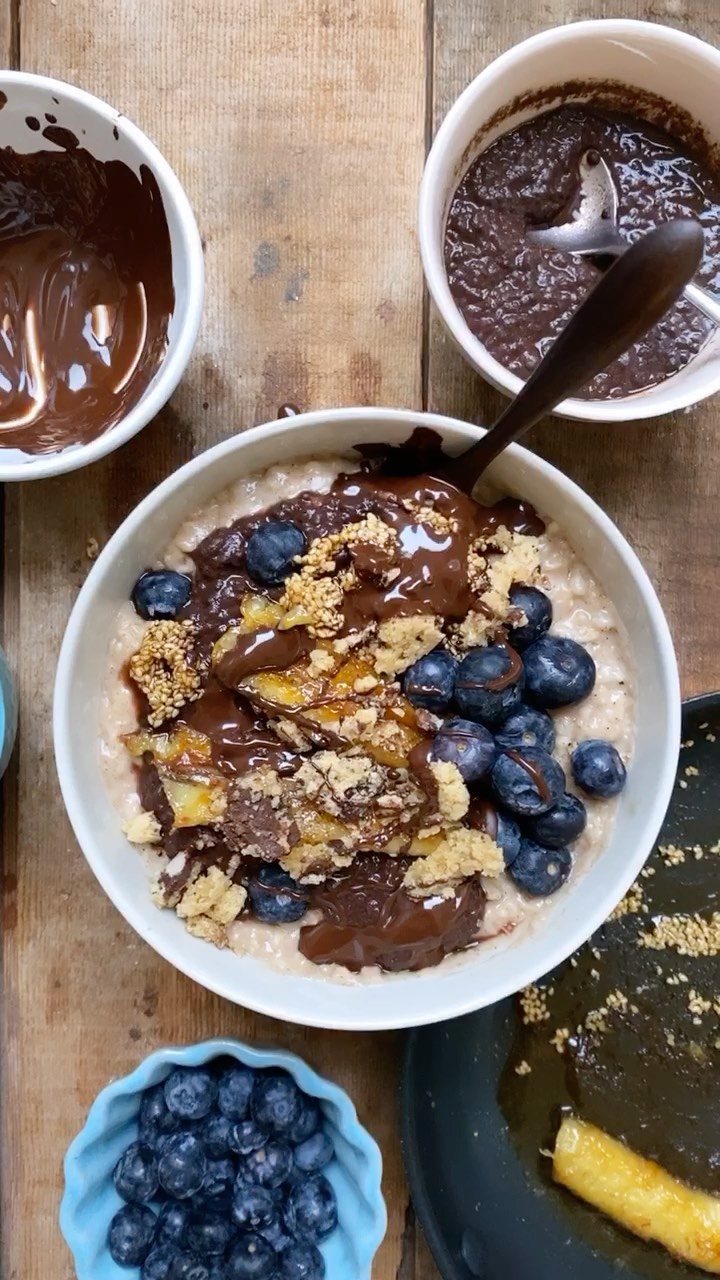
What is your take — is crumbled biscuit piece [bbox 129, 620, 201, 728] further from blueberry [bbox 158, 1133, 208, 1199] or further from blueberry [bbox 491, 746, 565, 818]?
blueberry [bbox 158, 1133, 208, 1199]

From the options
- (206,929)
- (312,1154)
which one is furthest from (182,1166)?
(206,929)

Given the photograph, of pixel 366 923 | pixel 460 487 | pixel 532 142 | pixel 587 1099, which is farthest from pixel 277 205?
pixel 587 1099

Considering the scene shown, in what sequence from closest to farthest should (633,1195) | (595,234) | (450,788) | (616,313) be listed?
1. (616,313)
2. (450,788)
3. (595,234)
4. (633,1195)

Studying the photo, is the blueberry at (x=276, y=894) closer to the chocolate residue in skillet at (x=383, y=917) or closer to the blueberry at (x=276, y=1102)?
the chocolate residue in skillet at (x=383, y=917)

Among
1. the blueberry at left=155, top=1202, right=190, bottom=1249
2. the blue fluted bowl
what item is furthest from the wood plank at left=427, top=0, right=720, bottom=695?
the blueberry at left=155, top=1202, right=190, bottom=1249

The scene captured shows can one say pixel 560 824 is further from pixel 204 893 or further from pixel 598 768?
pixel 204 893

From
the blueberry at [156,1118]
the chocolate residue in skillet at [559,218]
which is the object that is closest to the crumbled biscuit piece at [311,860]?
the blueberry at [156,1118]
